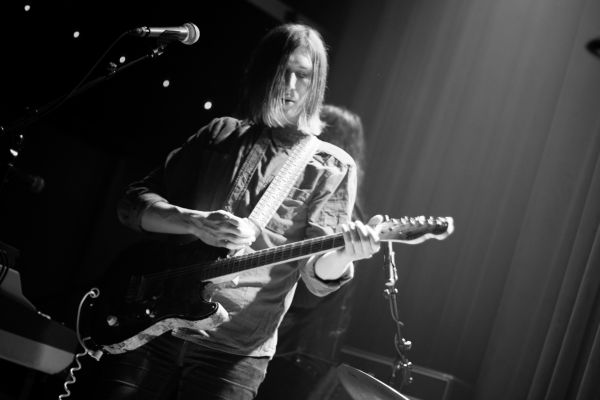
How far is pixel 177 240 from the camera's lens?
1893 millimetres

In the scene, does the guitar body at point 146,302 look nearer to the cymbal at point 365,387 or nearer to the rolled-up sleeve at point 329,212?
the rolled-up sleeve at point 329,212

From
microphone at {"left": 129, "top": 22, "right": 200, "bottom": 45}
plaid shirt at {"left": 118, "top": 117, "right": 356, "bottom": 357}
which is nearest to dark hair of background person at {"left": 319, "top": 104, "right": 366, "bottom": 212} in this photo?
microphone at {"left": 129, "top": 22, "right": 200, "bottom": 45}

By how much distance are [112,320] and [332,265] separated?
605 mm

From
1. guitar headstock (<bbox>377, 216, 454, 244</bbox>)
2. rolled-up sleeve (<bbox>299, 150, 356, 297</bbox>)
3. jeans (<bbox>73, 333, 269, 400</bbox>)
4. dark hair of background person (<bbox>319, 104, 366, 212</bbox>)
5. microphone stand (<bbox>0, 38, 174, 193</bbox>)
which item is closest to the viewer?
jeans (<bbox>73, 333, 269, 400</bbox>)

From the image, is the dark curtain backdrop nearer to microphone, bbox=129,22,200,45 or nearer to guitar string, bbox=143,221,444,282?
guitar string, bbox=143,221,444,282

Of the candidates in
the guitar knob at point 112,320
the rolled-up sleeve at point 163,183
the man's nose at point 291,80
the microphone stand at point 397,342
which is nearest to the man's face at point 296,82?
the man's nose at point 291,80

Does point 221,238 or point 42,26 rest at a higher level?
point 42,26

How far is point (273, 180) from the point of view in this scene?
188 centimetres

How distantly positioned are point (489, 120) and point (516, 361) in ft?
3.97

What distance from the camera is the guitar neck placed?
5.64 ft

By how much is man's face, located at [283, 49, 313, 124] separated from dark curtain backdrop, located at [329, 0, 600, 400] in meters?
1.22

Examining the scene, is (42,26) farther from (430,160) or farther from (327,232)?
(327,232)

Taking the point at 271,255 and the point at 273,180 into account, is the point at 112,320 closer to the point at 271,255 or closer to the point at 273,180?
the point at 271,255

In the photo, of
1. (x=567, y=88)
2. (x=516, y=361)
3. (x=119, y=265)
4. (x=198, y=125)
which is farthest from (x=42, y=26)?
(x=516, y=361)
